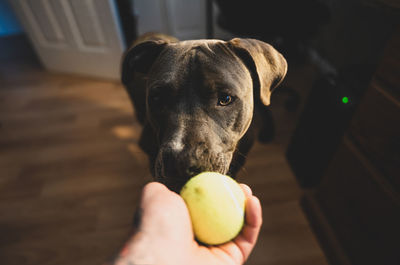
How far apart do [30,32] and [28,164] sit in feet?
8.23

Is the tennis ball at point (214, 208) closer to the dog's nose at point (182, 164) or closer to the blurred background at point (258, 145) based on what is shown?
the dog's nose at point (182, 164)

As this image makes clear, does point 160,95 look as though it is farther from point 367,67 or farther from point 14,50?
point 14,50

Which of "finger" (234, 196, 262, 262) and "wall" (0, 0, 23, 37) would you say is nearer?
"finger" (234, 196, 262, 262)

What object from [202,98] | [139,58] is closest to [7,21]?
[139,58]

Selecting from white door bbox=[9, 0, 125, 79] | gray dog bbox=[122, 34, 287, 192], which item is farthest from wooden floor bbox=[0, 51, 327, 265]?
gray dog bbox=[122, 34, 287, 192]

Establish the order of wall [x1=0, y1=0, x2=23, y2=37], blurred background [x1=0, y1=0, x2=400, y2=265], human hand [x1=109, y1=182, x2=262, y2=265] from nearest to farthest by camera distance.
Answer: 1. human hand [x1=109, y1=182, x2=262, y2=265]
2. blurred background [x1=0, y1=0, x2=400, y2=265]
3. wall [x1=0, y1=0, x2=23, y2=37]

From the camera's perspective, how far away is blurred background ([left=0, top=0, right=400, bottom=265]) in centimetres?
123

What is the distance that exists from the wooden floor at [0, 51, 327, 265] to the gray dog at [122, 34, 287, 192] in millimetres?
913

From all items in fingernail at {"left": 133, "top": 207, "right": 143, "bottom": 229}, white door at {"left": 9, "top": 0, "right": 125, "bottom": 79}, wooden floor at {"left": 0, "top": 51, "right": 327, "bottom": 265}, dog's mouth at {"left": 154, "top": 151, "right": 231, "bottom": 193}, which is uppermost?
fingernail at {"left": 133, "top": 207, "right": 143, "bottom": 229}

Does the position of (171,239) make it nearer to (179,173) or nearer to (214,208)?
(214,208)

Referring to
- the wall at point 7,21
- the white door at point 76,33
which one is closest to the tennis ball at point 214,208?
the white door at point 76,33

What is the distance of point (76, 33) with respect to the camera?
3398mm

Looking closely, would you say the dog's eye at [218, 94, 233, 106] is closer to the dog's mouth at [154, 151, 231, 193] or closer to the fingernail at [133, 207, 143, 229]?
the dog's mouth at [154, 151, 231, 193]

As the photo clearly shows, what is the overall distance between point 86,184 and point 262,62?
1.86m
